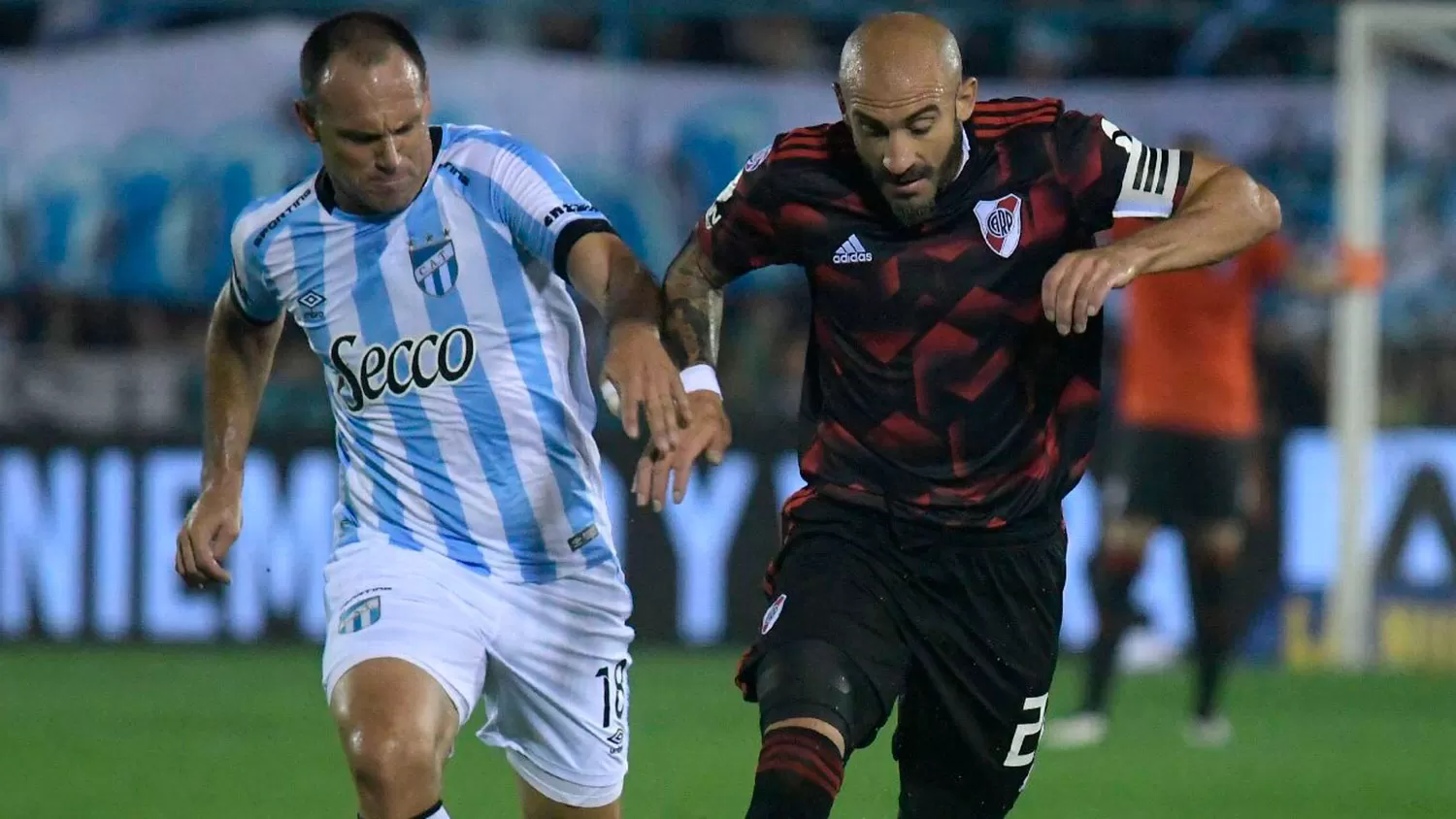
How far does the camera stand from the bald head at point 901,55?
172 inches

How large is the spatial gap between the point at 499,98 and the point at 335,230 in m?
7.60

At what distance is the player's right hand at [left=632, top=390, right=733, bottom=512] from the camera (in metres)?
3.98

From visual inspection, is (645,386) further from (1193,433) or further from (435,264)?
(1193,433)

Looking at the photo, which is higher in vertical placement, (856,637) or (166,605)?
(856,637)

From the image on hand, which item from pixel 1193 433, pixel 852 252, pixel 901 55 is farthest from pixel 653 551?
pixel 901 55

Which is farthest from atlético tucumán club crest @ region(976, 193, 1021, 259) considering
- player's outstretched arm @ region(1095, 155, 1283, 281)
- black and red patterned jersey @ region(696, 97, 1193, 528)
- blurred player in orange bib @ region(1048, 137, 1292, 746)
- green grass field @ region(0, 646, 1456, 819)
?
blurred player in orange bib @ region(1048, 137, 1292, 746)

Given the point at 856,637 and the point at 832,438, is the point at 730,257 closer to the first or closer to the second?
the point at 832,438

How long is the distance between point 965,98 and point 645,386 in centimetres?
101

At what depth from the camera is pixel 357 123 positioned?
4559mm

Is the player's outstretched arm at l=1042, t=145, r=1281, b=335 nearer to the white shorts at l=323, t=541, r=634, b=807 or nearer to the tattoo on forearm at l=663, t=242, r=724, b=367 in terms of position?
the tattoo on forearm at l=663, t=242, r=724, b=367

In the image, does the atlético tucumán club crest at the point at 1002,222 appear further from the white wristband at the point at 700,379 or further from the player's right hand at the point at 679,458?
the player's right hand at the point at 679,458

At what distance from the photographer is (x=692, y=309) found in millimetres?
4711

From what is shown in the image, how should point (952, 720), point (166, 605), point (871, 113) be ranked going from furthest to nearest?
1. point (166, 605)
2. point (952, 720)
3. point (871, 113)

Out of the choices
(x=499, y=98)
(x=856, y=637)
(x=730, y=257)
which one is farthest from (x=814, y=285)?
(x=499, y=98)
